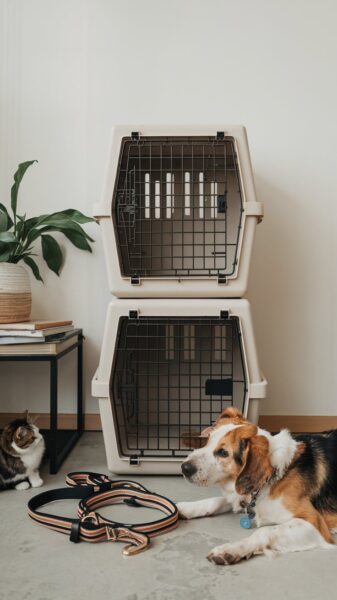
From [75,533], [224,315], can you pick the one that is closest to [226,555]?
[75,533]

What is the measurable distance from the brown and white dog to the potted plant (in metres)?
0.97

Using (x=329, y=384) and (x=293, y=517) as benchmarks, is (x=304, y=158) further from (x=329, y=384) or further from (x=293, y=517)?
(x=293, y=517)

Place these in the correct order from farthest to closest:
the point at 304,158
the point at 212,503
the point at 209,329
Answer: the point at 304,158 → the point at 209,329 → the point at 212,503

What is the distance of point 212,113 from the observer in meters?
2.29

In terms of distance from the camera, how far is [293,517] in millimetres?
1284

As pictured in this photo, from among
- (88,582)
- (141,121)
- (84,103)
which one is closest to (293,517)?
(88,582)

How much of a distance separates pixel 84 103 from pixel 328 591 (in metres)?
2.18

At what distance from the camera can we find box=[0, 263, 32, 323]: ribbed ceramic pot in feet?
6.22

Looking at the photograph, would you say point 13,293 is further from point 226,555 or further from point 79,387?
point 226,555

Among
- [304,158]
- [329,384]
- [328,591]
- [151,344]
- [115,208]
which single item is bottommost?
[328,591]

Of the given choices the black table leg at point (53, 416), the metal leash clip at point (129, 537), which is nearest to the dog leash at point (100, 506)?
the metal leash clip at point (129, 537)

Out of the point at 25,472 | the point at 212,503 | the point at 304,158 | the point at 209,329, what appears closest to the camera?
the point at 212,503

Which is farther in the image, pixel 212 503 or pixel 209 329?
pixel 209 329

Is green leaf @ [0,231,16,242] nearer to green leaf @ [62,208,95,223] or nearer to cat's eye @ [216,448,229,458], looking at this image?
green leaf @ [62,208,95,223]
